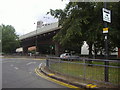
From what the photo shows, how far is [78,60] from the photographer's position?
9.88 meters

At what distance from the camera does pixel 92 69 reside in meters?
8.73

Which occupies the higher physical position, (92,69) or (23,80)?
(92,69)

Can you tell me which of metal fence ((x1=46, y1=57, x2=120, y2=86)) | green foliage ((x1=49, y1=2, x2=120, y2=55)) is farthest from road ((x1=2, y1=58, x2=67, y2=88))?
green foliage ((x1=49, y1=2, x2=120, y2=55))

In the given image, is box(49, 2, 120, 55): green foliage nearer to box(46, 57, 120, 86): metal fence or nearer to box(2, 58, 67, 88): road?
box(46, 57, 120, 86): metal fence

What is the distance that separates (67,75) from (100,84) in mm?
2951

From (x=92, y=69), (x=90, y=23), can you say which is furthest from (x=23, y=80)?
(x=90, y=23)

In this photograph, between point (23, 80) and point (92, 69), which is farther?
point (23, 80)

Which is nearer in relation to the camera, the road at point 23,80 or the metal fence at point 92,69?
the metal fence at point 92,69

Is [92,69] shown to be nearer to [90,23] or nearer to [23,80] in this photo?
[23,80]

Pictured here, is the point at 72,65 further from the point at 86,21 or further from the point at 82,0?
the point at 82,0

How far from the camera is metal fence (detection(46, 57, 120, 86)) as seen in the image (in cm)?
758

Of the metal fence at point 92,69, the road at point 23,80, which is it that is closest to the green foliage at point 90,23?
the metal fence at point 92,69

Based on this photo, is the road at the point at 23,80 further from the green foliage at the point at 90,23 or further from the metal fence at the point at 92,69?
the green foliage at the point at 90,23

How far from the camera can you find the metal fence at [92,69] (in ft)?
24.9
